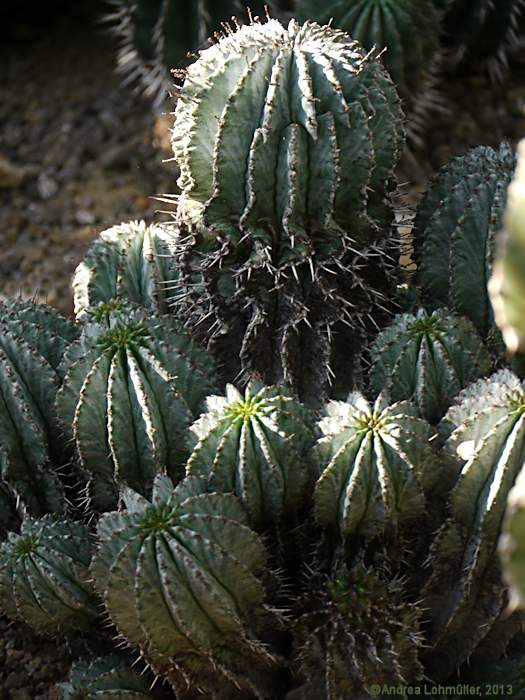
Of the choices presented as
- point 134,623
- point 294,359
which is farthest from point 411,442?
point 134,623


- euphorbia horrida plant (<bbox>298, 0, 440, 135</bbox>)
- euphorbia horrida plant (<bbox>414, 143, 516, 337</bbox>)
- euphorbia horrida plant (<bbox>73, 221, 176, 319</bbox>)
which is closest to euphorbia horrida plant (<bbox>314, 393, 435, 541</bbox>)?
euphorbia horrida plant (<bbox>414, 143, 516, 337</bbox>)

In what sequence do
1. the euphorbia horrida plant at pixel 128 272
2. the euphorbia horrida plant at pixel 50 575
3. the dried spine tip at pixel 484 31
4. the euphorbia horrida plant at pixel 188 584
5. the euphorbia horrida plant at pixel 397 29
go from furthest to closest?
the dried spine tip at pixel 484 31, the euphorbia horrida plant at pixel 397 29, the euphorbia horrida plant at pixel 128 272, the euphorbia horrida plant at pixel 50 575, the euphorbia horrida plant at pixel 188 584

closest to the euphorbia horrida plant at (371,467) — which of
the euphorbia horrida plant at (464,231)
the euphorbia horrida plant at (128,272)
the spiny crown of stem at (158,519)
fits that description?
the spiny crown of stem at (158,519)

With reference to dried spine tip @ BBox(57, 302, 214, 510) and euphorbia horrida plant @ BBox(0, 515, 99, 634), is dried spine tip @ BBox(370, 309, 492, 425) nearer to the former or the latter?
dried spine tip @ BBox(57, 302, 214, 510)

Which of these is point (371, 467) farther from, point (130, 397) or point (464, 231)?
point (464, 231)

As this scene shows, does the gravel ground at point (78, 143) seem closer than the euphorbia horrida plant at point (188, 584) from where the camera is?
No

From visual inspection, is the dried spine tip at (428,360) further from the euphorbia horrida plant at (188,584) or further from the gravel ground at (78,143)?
the gravel ground at (78,143)

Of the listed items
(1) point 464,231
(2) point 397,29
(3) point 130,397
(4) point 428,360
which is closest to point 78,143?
(2) point 397,29
